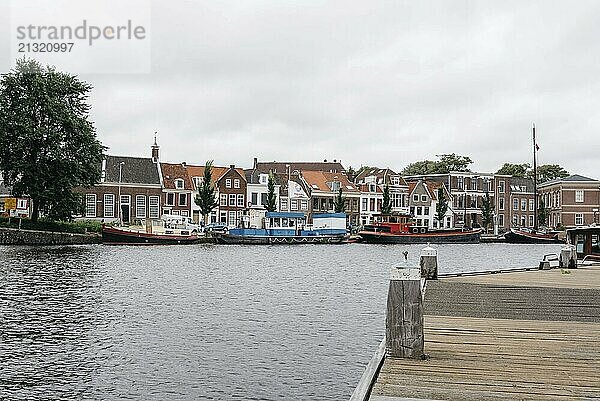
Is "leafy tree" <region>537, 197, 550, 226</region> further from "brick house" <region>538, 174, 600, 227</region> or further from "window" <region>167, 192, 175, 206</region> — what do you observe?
"window" <region>167, 192, 175, 206</region>

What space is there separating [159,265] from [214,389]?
31507mm

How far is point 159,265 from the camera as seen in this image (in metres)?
44.0

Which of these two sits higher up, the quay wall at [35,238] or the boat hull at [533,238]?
the quay wall at [35,238]

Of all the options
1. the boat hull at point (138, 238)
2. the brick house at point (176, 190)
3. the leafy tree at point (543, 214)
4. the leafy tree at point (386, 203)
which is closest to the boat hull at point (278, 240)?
the boat hull at point (138, 238)

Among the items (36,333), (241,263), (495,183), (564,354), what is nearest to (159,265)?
(241,263)

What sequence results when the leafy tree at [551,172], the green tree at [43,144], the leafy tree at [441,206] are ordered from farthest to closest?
1. the leafy tree at [551,172]
2. the leafy tree at [441,206]
3. the green tree at [43,144]

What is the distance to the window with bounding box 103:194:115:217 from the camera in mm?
85312

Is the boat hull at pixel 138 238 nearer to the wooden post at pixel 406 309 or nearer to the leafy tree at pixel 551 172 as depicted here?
the wooden post at pixel 406 309

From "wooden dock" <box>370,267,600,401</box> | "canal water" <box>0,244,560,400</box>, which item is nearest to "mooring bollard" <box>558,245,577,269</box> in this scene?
"canal water" <box>0,244,560,400</box>

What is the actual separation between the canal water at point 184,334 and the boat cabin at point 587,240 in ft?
33.6

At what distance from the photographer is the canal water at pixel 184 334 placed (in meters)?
13.5

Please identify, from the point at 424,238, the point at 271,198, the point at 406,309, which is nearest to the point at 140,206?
the point at 271,198

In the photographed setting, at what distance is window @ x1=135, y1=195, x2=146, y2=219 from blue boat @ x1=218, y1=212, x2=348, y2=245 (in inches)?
611

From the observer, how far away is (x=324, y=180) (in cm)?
10262
